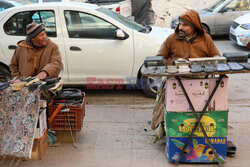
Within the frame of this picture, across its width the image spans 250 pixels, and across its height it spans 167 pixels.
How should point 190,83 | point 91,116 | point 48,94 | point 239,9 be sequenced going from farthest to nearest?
point 239,9 < point 91,116 < point 48,94 < point 190,83

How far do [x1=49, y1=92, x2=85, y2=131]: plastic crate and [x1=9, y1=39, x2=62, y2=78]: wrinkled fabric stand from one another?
1.54 ft

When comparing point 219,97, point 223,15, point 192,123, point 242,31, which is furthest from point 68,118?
point 223,15

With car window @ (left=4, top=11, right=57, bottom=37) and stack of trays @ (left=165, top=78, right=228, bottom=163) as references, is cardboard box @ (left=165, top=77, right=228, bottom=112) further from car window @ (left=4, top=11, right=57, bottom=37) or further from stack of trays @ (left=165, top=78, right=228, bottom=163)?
car window @ (left=4, top=11, right=57, bottom=37)

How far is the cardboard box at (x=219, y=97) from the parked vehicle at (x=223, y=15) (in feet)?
28.0

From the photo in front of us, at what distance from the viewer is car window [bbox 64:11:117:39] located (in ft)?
21.7

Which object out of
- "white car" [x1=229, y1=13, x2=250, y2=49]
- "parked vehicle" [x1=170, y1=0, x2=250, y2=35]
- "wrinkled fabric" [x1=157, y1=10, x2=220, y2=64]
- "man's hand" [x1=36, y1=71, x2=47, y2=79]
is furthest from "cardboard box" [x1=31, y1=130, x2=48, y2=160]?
"parked vehicle" [x1=170, y1=0, x2=250, y2=35]

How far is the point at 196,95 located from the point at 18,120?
7.01 ft

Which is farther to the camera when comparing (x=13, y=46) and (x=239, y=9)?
(x=239, y=9)

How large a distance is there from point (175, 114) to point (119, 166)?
0.95m

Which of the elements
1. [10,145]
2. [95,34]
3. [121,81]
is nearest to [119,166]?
[10,145]

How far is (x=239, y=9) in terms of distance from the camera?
12.3 m

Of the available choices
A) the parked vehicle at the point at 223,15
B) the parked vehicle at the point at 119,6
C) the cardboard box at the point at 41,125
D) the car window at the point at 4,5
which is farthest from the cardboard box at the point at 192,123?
the car window at the point at 4,5

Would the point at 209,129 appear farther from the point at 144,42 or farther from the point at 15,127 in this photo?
the point at 144,42

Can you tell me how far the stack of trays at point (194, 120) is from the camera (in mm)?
3967
